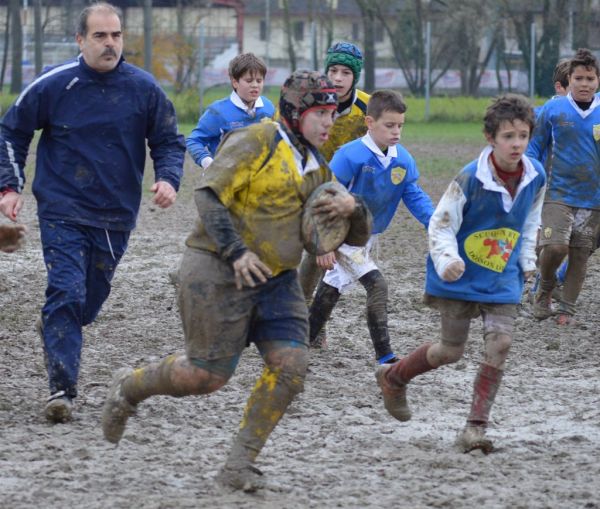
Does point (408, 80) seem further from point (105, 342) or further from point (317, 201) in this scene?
point (317, 201)

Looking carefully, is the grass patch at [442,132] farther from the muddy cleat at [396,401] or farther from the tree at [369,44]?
the muddy cleat at [396,401]

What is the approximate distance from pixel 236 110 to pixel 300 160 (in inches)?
161

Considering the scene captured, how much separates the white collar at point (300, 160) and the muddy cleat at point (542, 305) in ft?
15.0

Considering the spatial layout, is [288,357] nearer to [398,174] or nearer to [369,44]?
→ [398,174]

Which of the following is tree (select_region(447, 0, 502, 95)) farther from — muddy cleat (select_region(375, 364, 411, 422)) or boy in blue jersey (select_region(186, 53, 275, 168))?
muddy cleat (select_region(375, 364, 411, 422))

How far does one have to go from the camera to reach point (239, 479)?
512 centimetres

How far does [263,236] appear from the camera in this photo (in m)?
5.23

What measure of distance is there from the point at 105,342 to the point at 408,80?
3277 cm

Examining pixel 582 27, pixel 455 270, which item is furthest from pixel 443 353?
pixel 582 27

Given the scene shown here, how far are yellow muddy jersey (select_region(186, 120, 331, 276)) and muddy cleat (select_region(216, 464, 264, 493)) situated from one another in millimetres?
822

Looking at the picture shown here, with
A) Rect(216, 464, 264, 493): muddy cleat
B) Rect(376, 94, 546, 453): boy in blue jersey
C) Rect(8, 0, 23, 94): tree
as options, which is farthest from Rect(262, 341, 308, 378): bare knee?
Rect(8, 0, 23, 94): tree

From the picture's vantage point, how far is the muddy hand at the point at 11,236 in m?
5.92

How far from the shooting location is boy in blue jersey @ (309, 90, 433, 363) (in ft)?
24.5

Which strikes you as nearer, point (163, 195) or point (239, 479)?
point (239, 479)
